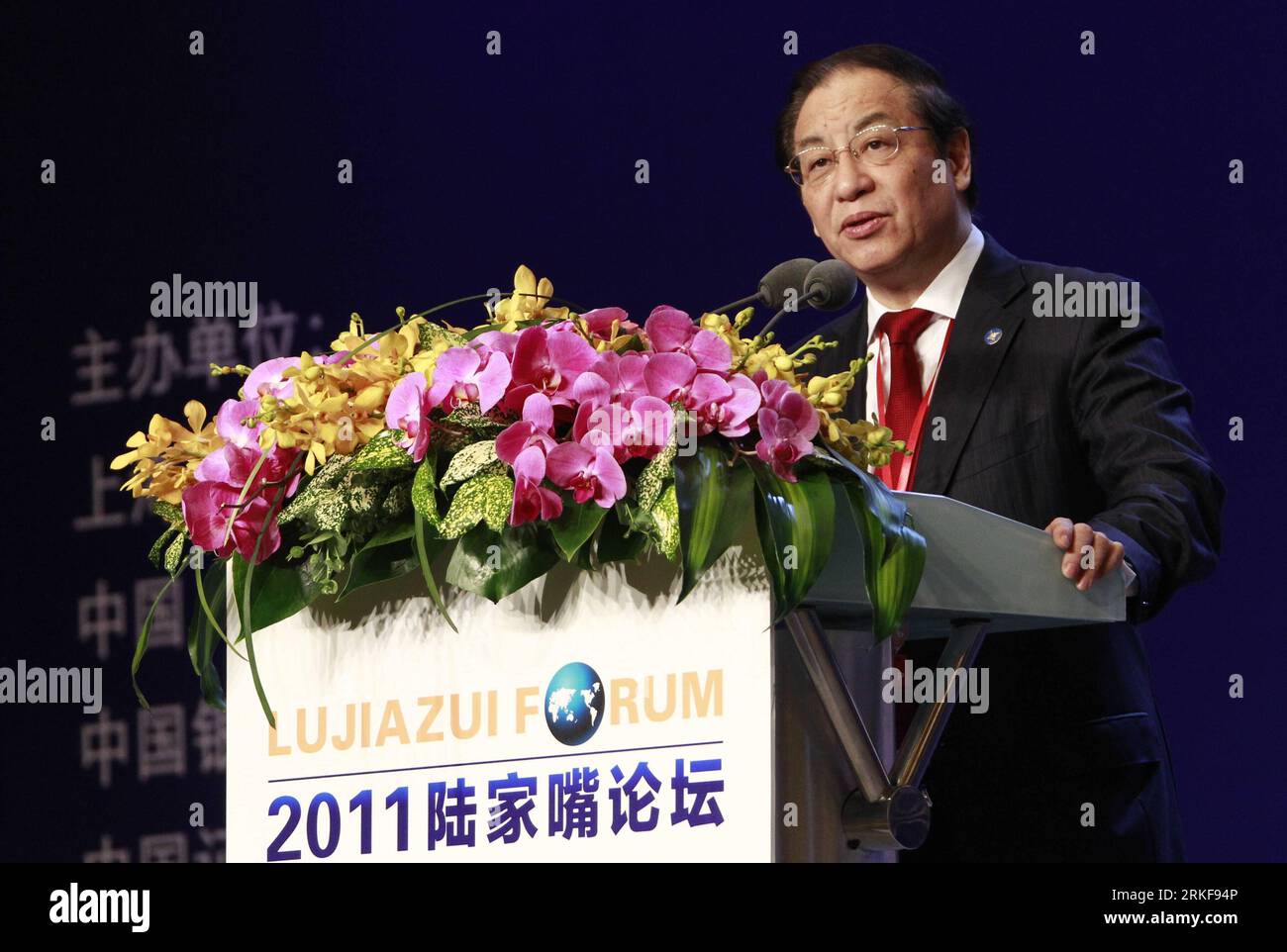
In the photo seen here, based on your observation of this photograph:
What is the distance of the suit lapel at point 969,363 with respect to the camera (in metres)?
1.96

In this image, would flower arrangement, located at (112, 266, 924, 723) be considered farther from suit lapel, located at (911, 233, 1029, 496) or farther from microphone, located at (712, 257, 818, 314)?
suit lapel, located at (911, 233, 1029, 496)

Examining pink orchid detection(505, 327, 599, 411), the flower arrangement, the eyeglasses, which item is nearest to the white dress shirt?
the eyeglasses

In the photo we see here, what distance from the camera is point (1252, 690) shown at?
104 inches

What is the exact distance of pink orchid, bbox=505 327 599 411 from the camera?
121cm

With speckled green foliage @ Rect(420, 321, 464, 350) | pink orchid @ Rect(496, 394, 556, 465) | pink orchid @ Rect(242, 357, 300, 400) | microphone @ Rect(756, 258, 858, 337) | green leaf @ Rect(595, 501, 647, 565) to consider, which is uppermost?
microphone @ Rect(756, 258, 858, 337)

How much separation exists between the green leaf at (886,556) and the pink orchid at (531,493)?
194 millimetres

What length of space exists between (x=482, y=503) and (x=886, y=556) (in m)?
0.26

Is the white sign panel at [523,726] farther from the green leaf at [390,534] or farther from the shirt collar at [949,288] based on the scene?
the shirt collar at [949,288]

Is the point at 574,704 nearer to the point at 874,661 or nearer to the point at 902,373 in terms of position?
the point at 874,661

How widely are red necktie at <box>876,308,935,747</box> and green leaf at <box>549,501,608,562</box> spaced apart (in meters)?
0.87

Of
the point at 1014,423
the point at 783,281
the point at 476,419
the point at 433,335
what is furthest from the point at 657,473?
the point at 1014,423

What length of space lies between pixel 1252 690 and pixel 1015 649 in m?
0.91
